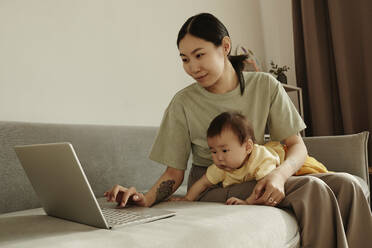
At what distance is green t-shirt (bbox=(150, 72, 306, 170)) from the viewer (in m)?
1.23

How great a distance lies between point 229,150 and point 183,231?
435 mm

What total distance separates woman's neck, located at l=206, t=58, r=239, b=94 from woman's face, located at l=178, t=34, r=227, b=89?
6 cm

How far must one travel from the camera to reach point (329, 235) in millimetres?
895

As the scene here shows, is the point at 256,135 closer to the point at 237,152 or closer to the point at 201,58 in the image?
the point at 237,152

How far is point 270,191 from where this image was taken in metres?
0.94

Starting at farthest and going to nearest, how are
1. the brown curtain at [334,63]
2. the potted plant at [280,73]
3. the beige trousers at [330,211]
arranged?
the potted plant at [280,73] < the brown curtain at [334,63] < the beige trousers at [330,211]

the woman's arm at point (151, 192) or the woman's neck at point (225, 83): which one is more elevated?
the woman's neck at point (225, 83)

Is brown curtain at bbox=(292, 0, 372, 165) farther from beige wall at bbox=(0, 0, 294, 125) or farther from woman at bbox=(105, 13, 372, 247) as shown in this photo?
woman at bbox=(105, 13, 372, 247)

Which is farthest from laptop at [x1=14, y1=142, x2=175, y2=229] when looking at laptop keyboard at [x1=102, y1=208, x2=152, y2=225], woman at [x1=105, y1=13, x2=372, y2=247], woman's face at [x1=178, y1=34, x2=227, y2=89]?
woman's face at [x1=178, y1=34, x2=227, y2=89]

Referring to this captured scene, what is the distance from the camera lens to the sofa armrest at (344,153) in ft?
6.10

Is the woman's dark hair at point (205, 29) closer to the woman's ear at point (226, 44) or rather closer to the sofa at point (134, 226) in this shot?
the woman's ear at point (226, 44)

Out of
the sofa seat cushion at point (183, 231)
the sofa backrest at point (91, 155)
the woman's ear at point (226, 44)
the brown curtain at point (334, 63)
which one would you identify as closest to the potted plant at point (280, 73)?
the brown curtain at point (334, 63)

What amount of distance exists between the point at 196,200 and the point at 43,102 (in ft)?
2.88

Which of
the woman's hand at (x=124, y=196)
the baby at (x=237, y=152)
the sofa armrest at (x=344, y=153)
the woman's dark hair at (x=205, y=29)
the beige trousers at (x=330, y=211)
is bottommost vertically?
the sofa armrest at (x=344, y=153)
